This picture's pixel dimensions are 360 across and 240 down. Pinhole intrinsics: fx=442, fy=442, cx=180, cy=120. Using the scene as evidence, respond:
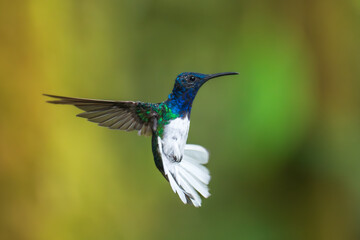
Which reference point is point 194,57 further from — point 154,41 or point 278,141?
point 278,141

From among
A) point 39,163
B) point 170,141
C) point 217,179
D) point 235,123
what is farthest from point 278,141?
point 170,141

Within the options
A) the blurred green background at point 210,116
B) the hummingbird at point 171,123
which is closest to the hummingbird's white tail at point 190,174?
the hummingbird at point 171,123

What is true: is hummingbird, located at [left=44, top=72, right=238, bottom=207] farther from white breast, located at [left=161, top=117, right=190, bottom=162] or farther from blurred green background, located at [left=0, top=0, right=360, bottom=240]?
blurred green background, located at [left=0, top=0, right=360, bottom=240]

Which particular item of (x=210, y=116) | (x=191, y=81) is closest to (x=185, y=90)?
(x=191, y=81)

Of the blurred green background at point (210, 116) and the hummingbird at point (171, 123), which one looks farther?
the blurred green background at point (210, 116)

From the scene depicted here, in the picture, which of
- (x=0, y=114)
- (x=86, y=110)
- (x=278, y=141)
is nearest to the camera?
(x=86, y=110)

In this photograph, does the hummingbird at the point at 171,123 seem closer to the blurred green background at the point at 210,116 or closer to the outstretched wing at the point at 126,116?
the outstretched wing at the point at 126,116

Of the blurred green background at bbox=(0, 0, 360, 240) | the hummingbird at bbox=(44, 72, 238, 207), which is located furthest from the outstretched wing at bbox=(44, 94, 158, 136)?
the blurred green background at bbox=(0, 0, 360, 240)
